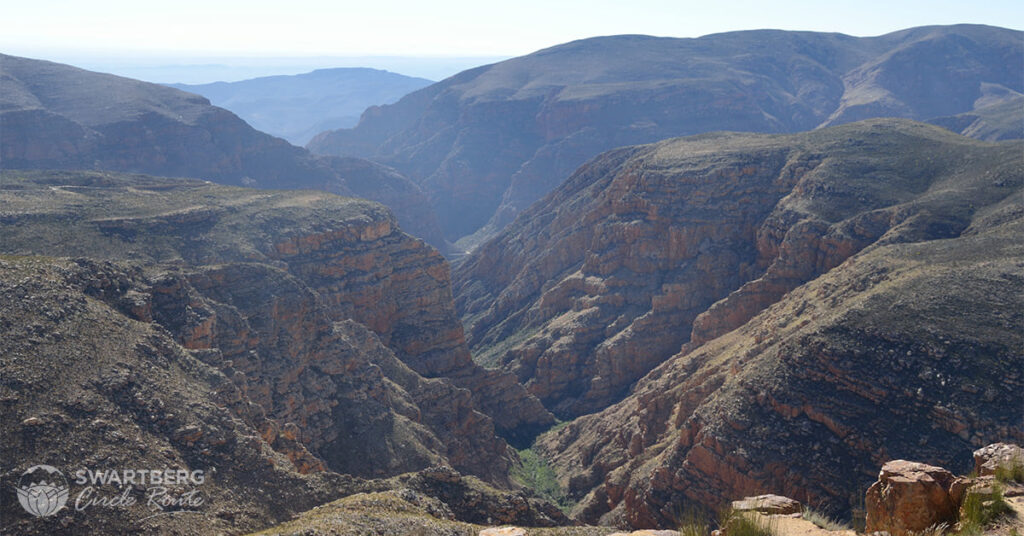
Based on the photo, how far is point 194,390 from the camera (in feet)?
107

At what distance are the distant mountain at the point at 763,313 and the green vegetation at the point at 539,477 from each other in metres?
1.09

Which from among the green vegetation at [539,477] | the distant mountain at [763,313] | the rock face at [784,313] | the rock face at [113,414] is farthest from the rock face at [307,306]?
the rock face at [784,313]

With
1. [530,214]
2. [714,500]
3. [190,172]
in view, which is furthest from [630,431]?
[190,172]

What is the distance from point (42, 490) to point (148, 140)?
120m

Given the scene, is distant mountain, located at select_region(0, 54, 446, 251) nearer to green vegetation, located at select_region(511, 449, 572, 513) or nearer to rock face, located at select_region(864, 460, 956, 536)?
green vegetation, located at select_region(511, 449, 572, 513)

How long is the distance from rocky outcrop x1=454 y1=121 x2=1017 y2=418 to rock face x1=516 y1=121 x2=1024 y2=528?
0.77 ft

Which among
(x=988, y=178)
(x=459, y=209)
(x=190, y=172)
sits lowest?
(x=459, y=209)

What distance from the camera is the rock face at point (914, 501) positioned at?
16.8 meters

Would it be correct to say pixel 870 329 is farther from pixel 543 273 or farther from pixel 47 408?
pixel 543 273

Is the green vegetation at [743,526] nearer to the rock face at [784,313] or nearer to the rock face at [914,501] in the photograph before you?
the rock face at [914,501]

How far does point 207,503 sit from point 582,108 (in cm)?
16676

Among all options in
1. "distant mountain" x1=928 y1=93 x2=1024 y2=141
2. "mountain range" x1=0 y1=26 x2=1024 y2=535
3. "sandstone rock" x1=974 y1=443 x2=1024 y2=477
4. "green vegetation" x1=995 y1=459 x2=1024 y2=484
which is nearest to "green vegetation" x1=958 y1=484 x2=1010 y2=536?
"green vegetation" x1=995 y1=459 x2=1024 y2=484

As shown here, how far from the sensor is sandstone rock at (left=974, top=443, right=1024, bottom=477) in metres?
17.9

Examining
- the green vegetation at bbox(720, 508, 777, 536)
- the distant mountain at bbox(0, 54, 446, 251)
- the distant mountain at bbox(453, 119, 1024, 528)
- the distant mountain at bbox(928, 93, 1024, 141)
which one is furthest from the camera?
the distant mountain at bbox(928, 93, 1024, 141)
